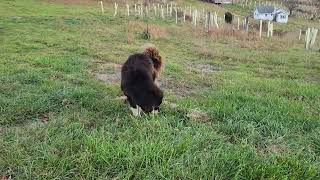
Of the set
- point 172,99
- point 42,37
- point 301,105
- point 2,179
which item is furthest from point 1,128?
point 42,37

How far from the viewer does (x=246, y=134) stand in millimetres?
5871

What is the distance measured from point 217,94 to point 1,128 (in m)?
4.33

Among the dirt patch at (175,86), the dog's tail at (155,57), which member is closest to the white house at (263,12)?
the dirt patch at (175,86)

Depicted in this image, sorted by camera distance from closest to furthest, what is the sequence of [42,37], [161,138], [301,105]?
[161,138] → [301,105] → [42,37]

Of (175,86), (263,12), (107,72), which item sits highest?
(107,72)

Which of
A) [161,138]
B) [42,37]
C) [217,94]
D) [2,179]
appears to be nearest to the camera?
[2,179]

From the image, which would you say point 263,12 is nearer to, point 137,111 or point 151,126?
point 137,111

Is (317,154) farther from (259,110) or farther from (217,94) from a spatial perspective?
(217,94)

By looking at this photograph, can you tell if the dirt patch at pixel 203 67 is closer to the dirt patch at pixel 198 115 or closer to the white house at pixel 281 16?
the dirt patch at pixel 198 115

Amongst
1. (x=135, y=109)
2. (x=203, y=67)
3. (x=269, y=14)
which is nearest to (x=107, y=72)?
(x=203, y=67)

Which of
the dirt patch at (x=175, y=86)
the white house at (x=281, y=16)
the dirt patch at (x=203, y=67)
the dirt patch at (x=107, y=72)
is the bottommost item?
the white house at (x=281, y=16)

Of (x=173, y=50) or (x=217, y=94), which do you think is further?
(x=173, y=50)

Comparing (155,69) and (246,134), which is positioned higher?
(155,69)

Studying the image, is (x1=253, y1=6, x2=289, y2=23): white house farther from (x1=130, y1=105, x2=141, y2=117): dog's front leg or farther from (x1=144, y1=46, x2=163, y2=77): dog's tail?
(x1=130, y1=105, x2=141, y2=117): dog's front leg
